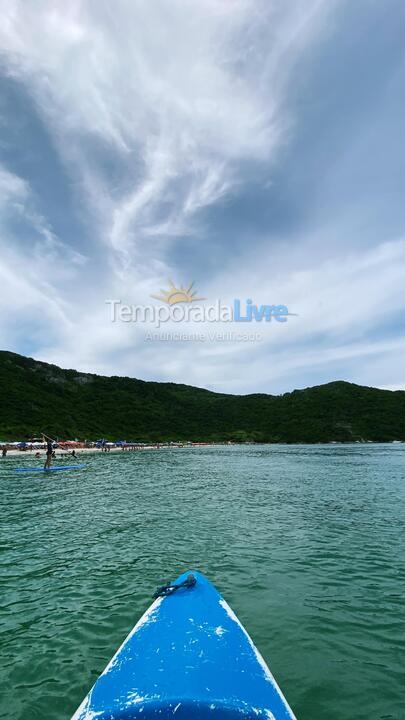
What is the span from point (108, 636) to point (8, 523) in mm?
14613

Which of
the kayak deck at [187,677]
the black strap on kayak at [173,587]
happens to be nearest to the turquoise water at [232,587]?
the black strap on kayak at [173,587]

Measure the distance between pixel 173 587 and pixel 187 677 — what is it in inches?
157

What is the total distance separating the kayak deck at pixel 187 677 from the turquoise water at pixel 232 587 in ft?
4.74

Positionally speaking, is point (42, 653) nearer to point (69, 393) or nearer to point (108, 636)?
point (108, 636)

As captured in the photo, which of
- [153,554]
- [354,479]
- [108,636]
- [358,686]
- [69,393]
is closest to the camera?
[358,686]

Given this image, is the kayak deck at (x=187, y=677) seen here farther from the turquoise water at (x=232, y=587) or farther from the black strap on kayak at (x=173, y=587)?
the turquoise water at (x=232, y=587)

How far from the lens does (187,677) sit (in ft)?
17.0

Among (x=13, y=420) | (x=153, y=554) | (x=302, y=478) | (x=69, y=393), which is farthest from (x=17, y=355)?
(x=153, y=554)

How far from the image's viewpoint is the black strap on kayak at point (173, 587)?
8.89 metres

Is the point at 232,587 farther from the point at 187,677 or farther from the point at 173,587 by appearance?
the point at 187,677

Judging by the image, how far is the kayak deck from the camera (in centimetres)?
457

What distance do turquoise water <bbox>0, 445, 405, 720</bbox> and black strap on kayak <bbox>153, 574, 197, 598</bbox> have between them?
1246mm

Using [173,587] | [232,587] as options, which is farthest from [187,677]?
[232,587]

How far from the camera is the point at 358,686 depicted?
6.94m
